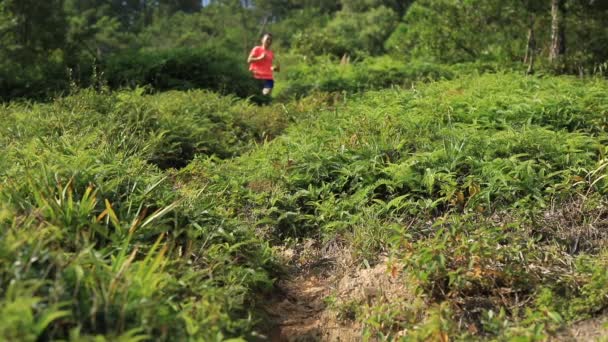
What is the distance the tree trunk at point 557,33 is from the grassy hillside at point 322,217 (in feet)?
13.9

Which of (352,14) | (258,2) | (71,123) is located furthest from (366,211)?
(258,2)

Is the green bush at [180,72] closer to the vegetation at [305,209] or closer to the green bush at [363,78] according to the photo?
the green bush at [363,78]

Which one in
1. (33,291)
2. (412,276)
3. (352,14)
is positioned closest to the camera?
(33,291)

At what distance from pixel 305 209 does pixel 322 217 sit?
0.36 m

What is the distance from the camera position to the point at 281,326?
140 inches

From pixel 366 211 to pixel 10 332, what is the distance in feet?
8.85

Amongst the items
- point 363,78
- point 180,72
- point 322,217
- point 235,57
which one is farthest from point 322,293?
point 235,57

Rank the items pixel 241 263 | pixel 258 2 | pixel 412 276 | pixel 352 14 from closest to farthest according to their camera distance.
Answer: pixel 412 276
pixel 241 263
pixel 352 14
pixel 258 2

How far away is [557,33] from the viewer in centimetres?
1038

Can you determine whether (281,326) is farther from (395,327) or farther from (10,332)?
(10,332)

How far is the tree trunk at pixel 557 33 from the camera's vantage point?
1016 cm

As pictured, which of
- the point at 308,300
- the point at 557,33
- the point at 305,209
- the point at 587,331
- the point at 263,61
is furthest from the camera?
the point at 557,33

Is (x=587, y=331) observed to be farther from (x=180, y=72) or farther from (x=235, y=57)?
(x=235, y=57)

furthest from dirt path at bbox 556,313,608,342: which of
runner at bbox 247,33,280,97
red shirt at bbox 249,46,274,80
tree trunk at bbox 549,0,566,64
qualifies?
tree trunk at bbox 549,0,566,64
